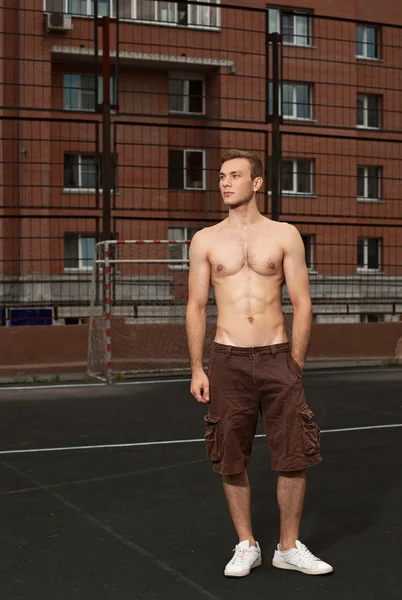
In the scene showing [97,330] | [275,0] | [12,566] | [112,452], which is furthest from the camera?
[275,0]

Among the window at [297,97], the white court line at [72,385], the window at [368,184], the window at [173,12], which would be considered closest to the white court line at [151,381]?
the white court line at [72,385]

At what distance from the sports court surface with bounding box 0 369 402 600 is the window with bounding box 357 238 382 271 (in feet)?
25.4

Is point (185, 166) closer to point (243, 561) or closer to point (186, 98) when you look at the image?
point (186, 98)

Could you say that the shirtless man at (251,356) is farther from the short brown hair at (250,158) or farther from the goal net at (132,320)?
the goal net at (132,320)

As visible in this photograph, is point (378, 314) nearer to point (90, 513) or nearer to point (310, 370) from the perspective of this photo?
point (310, 370)

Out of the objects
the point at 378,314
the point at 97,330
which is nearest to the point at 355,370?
the point at 378,314

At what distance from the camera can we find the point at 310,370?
17125 millimetres

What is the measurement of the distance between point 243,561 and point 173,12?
3322cm

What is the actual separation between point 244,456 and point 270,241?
3.40ft

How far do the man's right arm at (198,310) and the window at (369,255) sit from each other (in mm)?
13994

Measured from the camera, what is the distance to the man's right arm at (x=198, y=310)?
4.89m

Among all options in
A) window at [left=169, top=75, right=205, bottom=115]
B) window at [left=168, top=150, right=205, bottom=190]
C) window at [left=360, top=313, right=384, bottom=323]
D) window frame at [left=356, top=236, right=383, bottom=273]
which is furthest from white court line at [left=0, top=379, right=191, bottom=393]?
window at [left=169, top=75, right=205, bottom=115]

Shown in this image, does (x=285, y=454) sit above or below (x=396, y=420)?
above

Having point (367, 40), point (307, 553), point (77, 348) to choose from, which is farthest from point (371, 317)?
point (367, 40)
